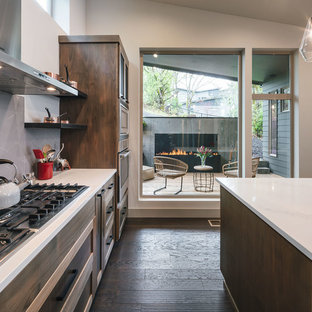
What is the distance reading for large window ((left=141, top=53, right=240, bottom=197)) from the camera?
384cm

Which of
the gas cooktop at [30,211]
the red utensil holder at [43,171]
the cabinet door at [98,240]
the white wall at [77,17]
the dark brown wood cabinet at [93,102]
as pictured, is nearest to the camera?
the gas cooktop at [30,211]

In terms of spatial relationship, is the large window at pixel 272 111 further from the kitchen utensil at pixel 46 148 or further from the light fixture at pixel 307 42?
the kitchen utensil at pixel 46 148

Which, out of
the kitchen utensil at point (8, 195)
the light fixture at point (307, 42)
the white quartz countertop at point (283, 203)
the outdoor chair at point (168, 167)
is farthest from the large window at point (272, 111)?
the kitchen utensil at point (8, 195)

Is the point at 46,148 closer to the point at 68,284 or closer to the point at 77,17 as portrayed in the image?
the point at 68,284

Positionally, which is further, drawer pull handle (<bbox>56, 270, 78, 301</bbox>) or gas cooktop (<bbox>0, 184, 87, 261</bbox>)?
drawer pull handle (<bbox>56, 270, 78, 301</bbox>)

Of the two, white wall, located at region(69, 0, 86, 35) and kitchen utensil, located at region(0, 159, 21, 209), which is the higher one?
white wall, located at region(69, 0, 86, 35)

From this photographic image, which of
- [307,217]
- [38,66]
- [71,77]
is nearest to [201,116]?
[71,77]

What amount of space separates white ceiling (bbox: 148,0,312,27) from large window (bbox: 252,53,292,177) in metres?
0.52

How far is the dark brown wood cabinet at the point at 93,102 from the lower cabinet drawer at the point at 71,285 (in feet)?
4.16

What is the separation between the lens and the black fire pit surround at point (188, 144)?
3.87 meters

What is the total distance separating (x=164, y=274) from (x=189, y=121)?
2.36m

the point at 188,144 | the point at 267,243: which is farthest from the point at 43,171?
the point at 188,144

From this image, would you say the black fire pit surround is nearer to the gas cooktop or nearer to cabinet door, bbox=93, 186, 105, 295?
cabinet door, bbox=93, 186, 105, 295

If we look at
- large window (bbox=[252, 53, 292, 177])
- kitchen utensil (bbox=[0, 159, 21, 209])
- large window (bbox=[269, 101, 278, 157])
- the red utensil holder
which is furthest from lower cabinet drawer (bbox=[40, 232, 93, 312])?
large window (bbox=[269, 101, 278, 157])
